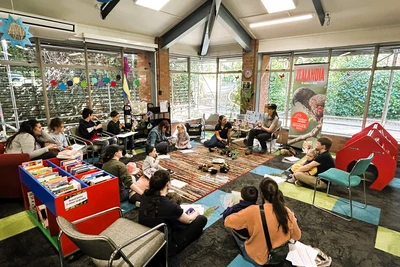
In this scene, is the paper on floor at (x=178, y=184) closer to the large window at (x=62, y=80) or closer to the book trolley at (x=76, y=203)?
the book trolley at (x=76, y=203)

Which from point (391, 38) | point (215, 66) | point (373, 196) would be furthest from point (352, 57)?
point (215, 66)

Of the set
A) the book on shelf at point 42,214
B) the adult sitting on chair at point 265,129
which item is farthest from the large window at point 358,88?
the book on shelf at point 42,214

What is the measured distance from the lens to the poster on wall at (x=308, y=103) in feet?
18.1

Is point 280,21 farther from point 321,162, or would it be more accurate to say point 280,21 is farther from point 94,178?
point 94,178

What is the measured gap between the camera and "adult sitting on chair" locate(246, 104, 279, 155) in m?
5.73

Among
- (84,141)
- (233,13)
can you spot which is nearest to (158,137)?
(84,141)

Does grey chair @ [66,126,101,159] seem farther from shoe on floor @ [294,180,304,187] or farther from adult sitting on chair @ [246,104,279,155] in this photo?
shoe on floor @ [294,180,304,187]

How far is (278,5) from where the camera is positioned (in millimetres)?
4664

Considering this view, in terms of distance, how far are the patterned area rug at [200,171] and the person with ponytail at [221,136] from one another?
229 millimetres

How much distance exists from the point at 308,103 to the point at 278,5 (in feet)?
7.99

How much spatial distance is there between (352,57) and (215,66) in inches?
162

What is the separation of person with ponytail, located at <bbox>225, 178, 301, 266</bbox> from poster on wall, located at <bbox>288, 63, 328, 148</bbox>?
4.33 m

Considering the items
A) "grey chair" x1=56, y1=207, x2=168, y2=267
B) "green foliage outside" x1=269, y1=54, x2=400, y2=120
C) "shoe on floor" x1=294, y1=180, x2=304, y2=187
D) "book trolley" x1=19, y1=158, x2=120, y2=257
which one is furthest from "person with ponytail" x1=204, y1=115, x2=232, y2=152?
"grey chair" x1=56, y1=207, x2=168, y2=267

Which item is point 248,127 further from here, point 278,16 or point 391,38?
point 391,38
